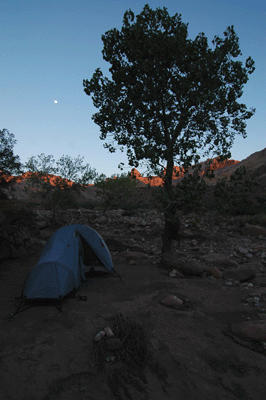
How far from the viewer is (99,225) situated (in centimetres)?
2075

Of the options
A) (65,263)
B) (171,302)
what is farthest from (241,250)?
(65,263)

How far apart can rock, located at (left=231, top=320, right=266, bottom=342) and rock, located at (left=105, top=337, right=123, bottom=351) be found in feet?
8.35

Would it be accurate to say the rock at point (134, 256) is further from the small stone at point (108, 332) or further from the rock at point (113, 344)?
the rock at point (113, 344)

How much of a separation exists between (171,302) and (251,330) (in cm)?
204

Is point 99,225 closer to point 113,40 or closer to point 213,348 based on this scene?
point 113,40

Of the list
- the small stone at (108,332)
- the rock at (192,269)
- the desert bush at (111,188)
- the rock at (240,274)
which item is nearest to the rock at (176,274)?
the rock at (192,269)

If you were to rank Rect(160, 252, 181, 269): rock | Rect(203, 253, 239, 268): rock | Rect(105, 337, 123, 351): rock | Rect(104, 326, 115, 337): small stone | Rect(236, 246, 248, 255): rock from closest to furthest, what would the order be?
Rect(105, 337, 123, 351): rock
Rect(104, 326, 115, 337): small stone
Rect(203, 253, 239, 268): rock
Rect(160, 252, 181, 269): rock
Rect(236, 246, 248, 255): rock

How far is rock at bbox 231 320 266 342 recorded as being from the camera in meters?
4.73

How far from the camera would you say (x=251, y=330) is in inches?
191

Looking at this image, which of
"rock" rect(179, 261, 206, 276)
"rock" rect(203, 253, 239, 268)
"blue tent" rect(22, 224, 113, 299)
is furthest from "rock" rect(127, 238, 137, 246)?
"blue tent" rect(22, 224, 113, 299)

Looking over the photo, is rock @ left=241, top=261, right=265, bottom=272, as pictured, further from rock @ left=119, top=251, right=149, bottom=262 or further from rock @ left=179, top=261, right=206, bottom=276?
rock @ left=119, top=251, right=149, bottom=262

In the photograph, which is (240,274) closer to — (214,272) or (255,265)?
(214,272)

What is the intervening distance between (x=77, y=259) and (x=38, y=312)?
7.10 ft

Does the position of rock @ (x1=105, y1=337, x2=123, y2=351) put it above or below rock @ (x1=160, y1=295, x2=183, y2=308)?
above
